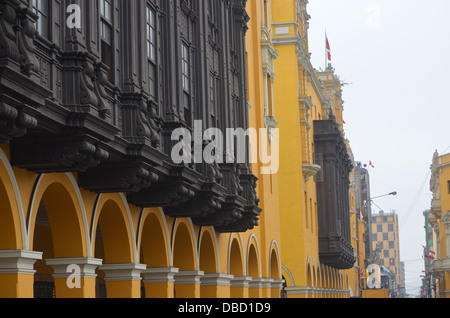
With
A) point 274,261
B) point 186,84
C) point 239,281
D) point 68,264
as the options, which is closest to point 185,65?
point 186,84

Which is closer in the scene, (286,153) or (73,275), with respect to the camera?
(73,275)

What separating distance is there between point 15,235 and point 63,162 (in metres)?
1.36

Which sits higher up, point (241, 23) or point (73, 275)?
point (241, 23)

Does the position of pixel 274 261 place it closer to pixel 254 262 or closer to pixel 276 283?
pixel 276 283

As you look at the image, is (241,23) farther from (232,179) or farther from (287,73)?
(287,73)

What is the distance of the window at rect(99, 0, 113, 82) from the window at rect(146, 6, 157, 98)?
7.59 feet

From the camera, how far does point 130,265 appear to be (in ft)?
58.9

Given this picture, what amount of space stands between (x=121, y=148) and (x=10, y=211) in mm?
3010

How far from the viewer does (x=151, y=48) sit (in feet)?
63.2

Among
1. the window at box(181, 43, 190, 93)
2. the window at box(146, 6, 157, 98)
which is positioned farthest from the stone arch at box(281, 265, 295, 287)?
the window at box(146, 6, 157, 98)

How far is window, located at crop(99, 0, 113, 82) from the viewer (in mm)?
16312

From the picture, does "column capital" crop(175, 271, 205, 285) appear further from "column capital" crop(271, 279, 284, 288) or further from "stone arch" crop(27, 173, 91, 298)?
"column capital" crop(271, 279, 284, 288)

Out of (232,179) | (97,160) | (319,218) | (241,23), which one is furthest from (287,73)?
(97,160)

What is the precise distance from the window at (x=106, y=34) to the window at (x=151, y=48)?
7.59 ft
